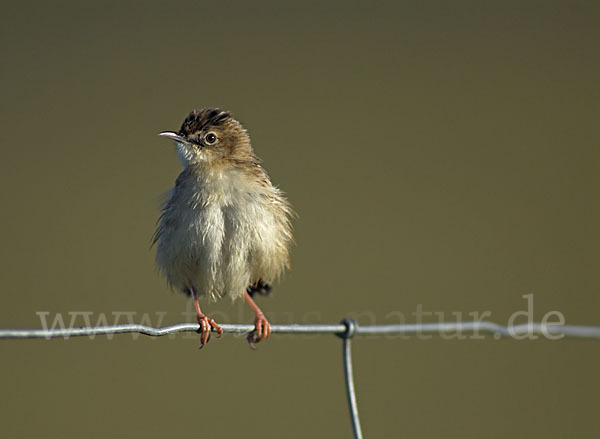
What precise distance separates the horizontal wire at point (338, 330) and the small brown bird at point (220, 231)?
1054 mm

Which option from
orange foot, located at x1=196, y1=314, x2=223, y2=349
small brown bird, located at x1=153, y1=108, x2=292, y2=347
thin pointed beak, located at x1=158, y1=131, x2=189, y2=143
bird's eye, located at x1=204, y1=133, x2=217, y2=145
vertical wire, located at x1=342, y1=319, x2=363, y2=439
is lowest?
vertical wire, located at x1=342, y1=319, x2=363, y2=439

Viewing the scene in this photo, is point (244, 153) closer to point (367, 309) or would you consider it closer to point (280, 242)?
point (280, 242)

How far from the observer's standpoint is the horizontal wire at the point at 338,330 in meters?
2.79

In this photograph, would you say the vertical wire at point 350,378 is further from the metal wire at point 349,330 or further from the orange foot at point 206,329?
the orange foot at point 206,329

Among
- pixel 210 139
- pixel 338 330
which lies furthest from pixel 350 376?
pixel 210 139

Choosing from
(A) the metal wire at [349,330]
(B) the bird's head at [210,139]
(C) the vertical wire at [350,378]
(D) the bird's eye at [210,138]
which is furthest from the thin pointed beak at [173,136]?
(C) the vertical wire at [350,378]

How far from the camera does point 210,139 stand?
566 centimetres

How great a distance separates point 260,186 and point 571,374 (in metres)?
6.40

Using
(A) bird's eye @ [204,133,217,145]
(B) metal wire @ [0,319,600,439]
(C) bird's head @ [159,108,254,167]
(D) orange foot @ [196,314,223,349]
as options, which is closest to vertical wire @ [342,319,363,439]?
(B) metal wire @ [0,319,600,439]

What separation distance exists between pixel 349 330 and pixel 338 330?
0.19ft

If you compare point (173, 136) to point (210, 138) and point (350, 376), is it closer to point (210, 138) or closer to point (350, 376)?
point (210, 138)

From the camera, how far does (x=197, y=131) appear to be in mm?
5656

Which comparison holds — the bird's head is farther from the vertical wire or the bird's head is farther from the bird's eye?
the vertical wire

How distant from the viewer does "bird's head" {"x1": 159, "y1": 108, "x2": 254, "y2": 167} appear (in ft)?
18.1
